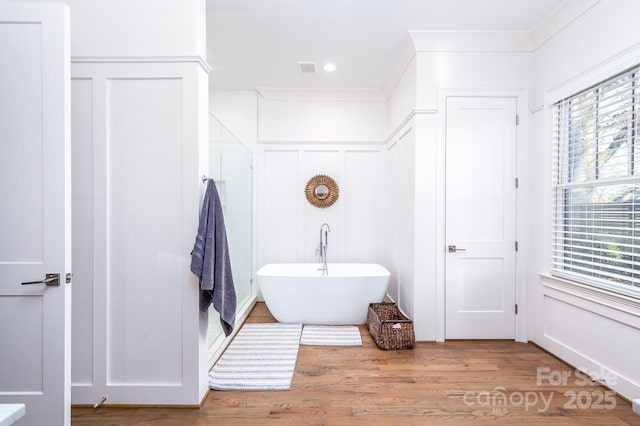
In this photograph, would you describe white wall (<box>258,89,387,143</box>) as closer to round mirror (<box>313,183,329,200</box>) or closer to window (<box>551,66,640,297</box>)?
round mirror (<box>313,183,329,200</box>)

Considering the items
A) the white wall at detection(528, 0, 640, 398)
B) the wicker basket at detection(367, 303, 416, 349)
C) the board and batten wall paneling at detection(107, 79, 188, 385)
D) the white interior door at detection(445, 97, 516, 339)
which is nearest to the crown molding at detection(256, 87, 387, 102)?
the white interior door at detection(445, 97, 516, 339)

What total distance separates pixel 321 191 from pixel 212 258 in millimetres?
2590

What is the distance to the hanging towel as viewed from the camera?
1925 millimetres

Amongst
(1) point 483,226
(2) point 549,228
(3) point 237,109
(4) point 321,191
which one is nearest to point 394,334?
(1) point 483,226

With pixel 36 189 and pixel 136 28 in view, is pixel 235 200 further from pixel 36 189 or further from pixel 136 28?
pixel 36 189

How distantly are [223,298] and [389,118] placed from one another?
3.18 m

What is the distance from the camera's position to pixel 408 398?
2.12 meters

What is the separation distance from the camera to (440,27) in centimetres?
291

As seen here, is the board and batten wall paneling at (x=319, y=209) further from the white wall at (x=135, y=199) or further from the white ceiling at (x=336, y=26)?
the white wall at (x=135, y=199)

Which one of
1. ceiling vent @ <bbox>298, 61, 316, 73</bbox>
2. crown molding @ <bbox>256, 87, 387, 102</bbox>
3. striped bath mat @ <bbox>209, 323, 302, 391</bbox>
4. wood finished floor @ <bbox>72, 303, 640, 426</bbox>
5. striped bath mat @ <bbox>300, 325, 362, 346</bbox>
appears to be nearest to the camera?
wood finished floor @ <bbox>72, 303, 640, 426</bbox>

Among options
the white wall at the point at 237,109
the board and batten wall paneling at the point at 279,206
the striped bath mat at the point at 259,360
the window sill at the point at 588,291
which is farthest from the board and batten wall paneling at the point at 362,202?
the window sill at the point at 588,291

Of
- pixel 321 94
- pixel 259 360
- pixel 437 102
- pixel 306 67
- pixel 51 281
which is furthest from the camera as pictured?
pixel 321 94

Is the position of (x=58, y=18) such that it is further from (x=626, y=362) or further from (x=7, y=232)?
(x=626, y=362)

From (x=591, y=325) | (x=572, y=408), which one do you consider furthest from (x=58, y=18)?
(x=591, y=325)
